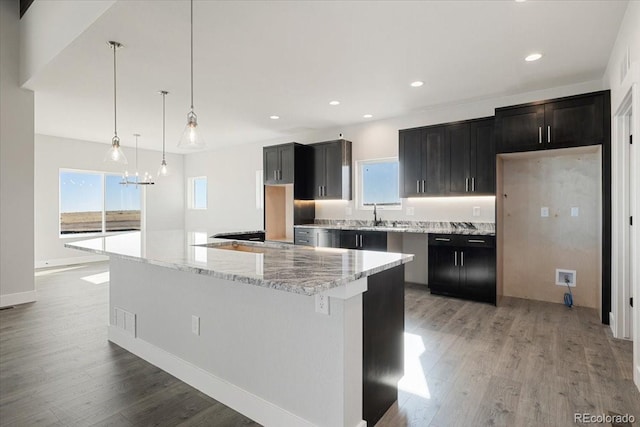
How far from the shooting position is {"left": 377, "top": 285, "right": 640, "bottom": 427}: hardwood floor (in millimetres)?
2010

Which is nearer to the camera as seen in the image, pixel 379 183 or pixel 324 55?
pixel 324 55

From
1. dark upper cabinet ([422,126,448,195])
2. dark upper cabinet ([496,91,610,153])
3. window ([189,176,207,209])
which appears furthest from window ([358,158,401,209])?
window ([189,176,207,209])

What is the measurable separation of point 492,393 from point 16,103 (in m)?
6.14

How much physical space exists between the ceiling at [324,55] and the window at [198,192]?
3.76 m

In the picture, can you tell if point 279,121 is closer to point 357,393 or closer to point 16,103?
point 16,103

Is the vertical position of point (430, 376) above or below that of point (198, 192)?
below

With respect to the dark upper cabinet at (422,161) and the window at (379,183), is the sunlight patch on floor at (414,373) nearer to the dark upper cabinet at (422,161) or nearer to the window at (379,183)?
Answer: the dark upper cabinet at (422,161)

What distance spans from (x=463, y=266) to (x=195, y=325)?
347 centimetres

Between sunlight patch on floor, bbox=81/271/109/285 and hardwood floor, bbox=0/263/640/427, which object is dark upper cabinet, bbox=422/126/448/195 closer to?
hardwood floor, bbox=0/263/640/427

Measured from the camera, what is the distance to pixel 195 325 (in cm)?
234

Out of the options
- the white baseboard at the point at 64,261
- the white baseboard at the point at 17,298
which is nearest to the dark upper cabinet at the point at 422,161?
the white baseboard at the point at 17,298

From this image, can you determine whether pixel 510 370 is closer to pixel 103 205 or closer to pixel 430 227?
pixel 430 227

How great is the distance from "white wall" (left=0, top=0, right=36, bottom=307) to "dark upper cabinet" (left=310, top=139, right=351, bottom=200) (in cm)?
420

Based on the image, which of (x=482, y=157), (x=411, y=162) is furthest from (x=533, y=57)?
(x=411, y=162)
